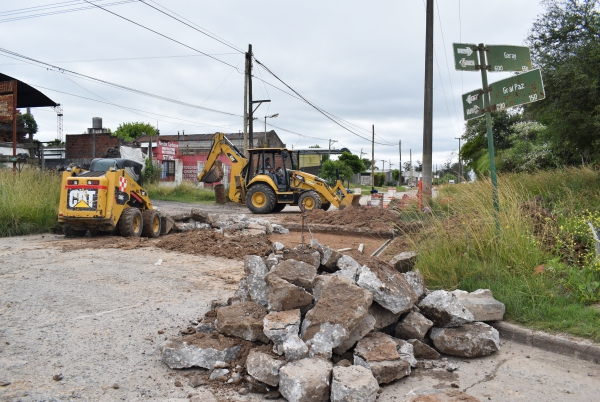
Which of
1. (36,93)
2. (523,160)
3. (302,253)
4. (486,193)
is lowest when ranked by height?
(302,253)

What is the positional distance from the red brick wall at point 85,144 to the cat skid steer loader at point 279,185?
19789mm

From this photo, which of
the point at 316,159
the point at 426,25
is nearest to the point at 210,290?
the point at 426,25

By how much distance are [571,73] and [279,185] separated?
11.2 m

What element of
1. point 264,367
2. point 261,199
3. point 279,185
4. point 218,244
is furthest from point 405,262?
point 261,199

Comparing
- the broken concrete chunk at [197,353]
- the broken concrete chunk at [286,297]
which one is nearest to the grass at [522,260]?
the broken concrete chunk at [286,297]

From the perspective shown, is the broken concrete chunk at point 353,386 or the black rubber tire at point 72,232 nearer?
the broken concrete chunk at point 353,386

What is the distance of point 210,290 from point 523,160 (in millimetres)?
16621

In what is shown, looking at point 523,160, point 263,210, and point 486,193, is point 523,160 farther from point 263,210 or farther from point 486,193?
point 486,193

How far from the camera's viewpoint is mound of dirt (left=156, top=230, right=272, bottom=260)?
10.1 meters

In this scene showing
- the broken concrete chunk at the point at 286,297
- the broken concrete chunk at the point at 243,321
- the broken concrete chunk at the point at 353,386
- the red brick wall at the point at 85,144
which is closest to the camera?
the broken concrete chunk at the point at 353,386

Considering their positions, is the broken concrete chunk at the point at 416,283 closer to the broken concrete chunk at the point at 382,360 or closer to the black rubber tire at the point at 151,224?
the broken concrete chunk at the point at 382,360

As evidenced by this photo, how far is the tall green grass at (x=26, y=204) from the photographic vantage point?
503 inches

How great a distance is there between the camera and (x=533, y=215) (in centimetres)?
784

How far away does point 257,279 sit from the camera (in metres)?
5.23
